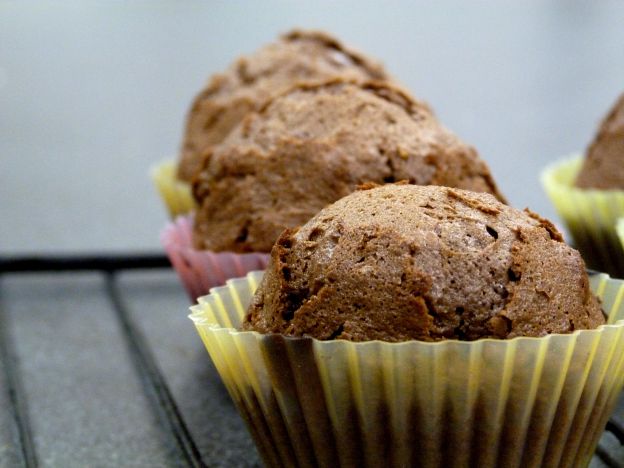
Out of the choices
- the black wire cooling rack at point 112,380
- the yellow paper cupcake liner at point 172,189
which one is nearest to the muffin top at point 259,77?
the yellow paper cupcake liner at point 172,189

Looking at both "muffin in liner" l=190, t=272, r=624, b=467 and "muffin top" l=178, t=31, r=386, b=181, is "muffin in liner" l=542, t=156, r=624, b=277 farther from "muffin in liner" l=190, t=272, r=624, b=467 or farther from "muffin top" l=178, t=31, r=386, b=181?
"muffin in liner" l=190, t=272, r=624, b=467

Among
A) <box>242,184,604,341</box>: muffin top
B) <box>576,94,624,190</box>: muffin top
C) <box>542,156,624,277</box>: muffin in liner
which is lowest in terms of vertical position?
<box>542,156,624,277</box>: muffin in liner

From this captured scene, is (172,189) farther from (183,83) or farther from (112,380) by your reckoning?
(183,83)

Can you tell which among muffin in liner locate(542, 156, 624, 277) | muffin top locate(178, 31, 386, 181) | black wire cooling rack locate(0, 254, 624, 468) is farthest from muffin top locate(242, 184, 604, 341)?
muffin top locate(178, 31, 386, 181)

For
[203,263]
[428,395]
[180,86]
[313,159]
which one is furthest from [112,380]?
[180,86]

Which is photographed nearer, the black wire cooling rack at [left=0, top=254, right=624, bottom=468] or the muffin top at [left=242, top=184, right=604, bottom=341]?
the muffin top at [left=242, top=184, right=604, bottom=341]

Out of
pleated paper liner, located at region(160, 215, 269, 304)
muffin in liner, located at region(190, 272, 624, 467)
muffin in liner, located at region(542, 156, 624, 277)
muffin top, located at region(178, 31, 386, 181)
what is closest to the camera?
muffin in liner, located at region(190, 272, 624, 467)

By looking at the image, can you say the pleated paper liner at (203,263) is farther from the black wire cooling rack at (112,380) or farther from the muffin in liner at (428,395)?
the muffin in liner at (428,395)
